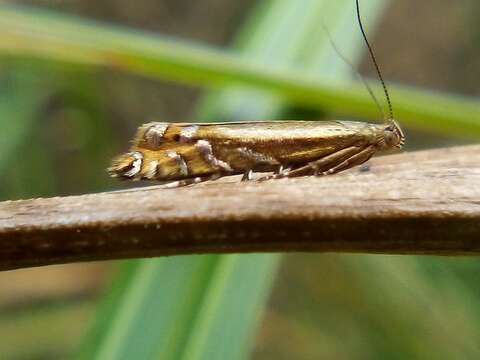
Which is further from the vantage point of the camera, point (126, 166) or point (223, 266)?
point (223, 266)

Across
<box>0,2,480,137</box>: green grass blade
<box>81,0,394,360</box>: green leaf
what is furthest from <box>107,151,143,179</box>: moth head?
<box>0,2,480,137</box>: green grass blade

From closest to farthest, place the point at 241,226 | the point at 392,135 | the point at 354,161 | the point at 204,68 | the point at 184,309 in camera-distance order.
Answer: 1. the point at 241,226
2. the point at 184,309
3. the point at 354,161
4. the point at 392,135
5. the point at 204,68

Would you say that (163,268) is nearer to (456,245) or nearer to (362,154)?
(362,154)

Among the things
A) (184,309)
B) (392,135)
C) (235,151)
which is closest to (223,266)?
(184,309)

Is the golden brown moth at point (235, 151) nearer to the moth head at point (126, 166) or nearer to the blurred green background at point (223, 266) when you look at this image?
the moth head at point (126, 166)

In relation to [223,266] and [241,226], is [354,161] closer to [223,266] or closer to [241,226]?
[223,266]

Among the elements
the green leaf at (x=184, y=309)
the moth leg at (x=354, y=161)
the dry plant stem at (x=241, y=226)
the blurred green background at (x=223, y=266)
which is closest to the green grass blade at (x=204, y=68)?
the blurred green background at (x=223, y=266)

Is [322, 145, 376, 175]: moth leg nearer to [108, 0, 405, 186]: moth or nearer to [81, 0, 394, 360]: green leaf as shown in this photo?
[108, 0, 405, 186]: moth
